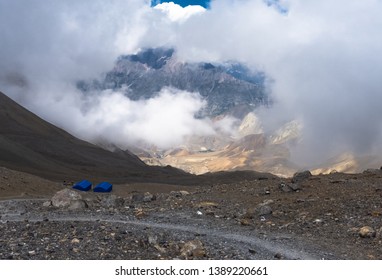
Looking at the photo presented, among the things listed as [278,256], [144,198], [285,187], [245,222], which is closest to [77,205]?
[144,198]

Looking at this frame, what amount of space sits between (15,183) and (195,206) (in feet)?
110

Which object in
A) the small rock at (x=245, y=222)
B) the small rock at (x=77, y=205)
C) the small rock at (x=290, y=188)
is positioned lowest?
the small rock at (x=245, y=222)

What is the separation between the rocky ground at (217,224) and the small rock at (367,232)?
4 cm

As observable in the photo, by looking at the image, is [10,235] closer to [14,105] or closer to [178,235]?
[178,235]

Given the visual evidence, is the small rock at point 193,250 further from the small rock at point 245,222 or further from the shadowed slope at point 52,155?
the shadowed slope at point 52,155

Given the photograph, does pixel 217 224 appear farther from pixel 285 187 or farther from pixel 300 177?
pixel 300 177

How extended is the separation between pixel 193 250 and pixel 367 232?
8089 mm

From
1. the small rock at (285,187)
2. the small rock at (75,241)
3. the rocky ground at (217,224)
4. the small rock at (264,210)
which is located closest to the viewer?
the rocky ground at (217,224)

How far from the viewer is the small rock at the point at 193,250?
586 inches

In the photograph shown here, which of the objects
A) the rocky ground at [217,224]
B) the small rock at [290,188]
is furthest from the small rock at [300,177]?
the small rock at [290,188]

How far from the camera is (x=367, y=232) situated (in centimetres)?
1934

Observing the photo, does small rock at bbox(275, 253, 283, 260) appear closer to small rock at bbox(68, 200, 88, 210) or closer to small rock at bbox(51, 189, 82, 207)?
small rock at bbox(68, 200, 88, 210)

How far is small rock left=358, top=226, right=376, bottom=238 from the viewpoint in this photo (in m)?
19.3
